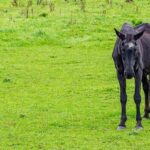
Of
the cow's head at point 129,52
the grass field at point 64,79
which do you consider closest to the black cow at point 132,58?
the cow's head at point 129,52

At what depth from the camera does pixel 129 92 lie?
1833 centimetres

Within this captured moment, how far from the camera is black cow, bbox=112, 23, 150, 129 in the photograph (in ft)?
41.6

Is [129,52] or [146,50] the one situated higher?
[129,52]

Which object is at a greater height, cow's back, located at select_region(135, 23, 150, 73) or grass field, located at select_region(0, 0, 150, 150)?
cow's back, located at select_region(135, 23, 150, 73)

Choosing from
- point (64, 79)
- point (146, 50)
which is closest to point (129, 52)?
point (146, 50)

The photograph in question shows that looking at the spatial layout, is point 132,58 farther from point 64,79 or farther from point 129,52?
point 64,79

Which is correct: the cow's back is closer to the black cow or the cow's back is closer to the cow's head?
the black cow

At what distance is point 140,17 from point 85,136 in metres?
21.5

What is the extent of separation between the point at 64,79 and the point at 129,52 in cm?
830

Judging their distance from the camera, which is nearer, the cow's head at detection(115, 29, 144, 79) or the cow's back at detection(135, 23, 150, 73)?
the cow's head at detection(115, 29, 144, 79)

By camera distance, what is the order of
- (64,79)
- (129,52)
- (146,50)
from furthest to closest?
(64,79) < (146,50) < (129,52)

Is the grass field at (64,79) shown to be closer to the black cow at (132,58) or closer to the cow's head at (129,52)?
the black cow at (132,58)

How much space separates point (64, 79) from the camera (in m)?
20.8

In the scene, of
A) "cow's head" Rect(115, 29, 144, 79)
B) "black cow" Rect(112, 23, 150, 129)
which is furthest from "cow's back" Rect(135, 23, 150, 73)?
A: "cow's head" Rect(115, 29, 144, 79)
